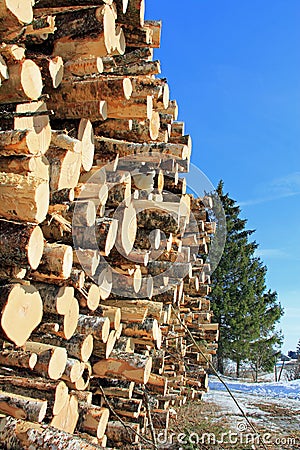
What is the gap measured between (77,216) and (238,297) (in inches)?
681

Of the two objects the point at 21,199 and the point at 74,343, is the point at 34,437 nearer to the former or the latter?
the point at 74,343

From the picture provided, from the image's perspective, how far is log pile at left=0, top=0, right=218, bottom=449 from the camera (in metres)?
2.29

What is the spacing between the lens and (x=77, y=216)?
3.02 meters

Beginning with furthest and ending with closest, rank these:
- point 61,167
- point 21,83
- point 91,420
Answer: point 91,420
point 61,167
point 21,83

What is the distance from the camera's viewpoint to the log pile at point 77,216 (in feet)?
7.53

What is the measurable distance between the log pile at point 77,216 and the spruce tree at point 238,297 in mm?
14764

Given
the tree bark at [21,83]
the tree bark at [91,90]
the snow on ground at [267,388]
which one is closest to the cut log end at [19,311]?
the tree bark at [21,83]

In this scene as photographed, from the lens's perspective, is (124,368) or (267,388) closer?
(124,368)

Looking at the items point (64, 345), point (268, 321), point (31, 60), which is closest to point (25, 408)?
point (64, 345)

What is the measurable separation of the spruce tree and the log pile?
14.8m

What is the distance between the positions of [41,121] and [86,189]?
80 centimetres

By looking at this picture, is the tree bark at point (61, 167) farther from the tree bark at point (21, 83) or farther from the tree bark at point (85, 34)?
the tree bark at point (85, 34)

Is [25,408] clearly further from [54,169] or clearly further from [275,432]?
[275,432]

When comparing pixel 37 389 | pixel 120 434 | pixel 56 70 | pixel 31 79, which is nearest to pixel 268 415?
pixel 120 434
